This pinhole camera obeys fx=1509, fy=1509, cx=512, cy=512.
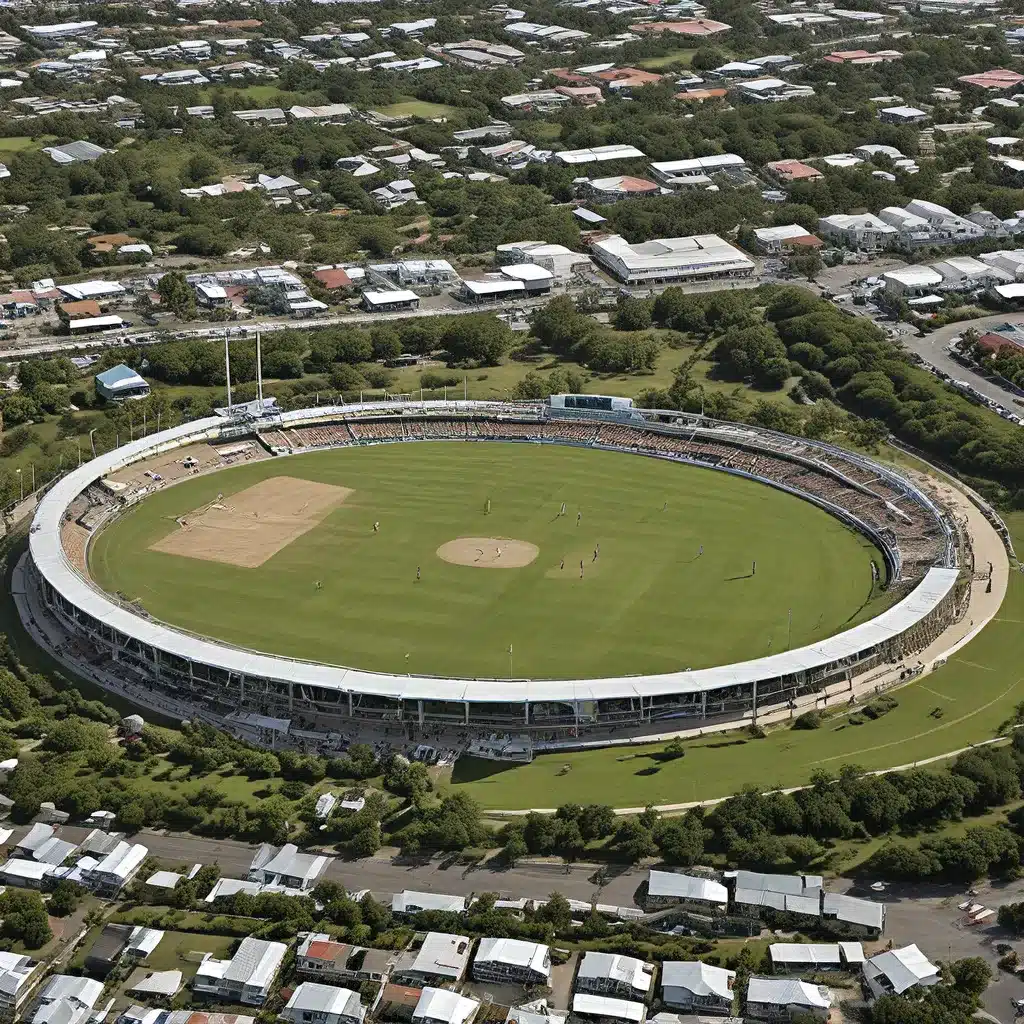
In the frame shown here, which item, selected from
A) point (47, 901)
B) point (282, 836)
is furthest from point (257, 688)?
point (47, 901)

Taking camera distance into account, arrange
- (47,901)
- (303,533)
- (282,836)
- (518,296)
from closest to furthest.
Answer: (47,901) → (282,836) → (303,533) → (518,296)

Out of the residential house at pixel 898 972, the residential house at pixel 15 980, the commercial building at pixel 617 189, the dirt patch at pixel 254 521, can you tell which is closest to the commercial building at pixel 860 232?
the commercial building at pixel 617 189

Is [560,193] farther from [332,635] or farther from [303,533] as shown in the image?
[332,635]

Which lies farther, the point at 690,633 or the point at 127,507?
the point at 127,507

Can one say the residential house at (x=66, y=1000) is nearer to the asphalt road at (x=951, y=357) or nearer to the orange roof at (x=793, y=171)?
the asphalt road at (x=951, y=357)

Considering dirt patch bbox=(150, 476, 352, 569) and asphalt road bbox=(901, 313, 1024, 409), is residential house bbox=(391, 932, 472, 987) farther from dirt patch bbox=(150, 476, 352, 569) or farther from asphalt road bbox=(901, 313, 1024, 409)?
asphalt road bbox=(901, 313, 1024, 409)

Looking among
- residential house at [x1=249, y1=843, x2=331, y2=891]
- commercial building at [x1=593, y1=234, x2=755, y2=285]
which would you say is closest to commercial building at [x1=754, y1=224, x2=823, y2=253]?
commercial building at [x1=593, y1=234, x2=755, y2=285]

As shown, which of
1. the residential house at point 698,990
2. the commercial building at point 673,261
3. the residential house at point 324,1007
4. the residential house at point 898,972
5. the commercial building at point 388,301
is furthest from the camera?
the commercial building at point 673,261
